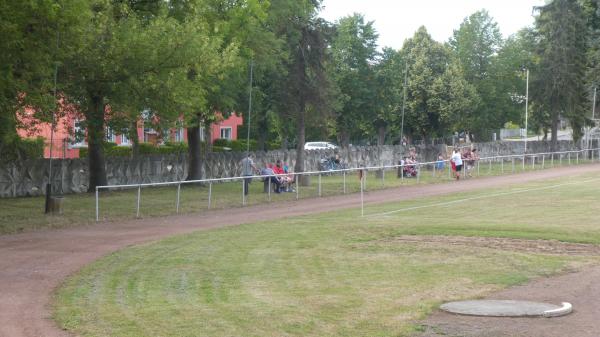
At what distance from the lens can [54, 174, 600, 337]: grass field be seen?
33.7ft

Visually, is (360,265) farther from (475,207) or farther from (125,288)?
(475,207)

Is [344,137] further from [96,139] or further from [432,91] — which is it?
[96,139]

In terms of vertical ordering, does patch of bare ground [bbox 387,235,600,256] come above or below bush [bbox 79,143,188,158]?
below

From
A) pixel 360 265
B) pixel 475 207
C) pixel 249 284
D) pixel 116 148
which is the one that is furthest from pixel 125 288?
pixel 116 148

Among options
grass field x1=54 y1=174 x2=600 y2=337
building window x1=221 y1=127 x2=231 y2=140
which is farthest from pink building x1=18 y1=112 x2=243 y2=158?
grass field x1=54 y1=174 x2=600 y2=337

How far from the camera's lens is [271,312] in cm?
1077

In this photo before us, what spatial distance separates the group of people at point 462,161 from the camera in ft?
146

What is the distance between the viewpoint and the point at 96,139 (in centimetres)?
3284

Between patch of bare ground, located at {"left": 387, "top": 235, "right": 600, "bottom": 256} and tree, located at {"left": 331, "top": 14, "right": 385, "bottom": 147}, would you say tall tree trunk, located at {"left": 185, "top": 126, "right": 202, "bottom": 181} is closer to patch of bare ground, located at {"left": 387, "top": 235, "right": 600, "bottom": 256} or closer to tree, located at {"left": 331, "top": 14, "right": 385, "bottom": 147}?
patch of bare ground, located at {"left": 387, "top": 235, "right": 600, "bottom": 256}

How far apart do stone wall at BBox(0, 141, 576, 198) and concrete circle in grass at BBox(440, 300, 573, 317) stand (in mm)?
26983

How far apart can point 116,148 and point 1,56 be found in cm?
3764

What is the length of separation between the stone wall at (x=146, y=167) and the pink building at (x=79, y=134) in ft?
3.64

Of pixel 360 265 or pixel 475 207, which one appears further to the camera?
pixel 475 207

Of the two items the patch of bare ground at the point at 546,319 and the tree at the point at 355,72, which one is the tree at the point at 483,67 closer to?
the tree at the point at 355,72
